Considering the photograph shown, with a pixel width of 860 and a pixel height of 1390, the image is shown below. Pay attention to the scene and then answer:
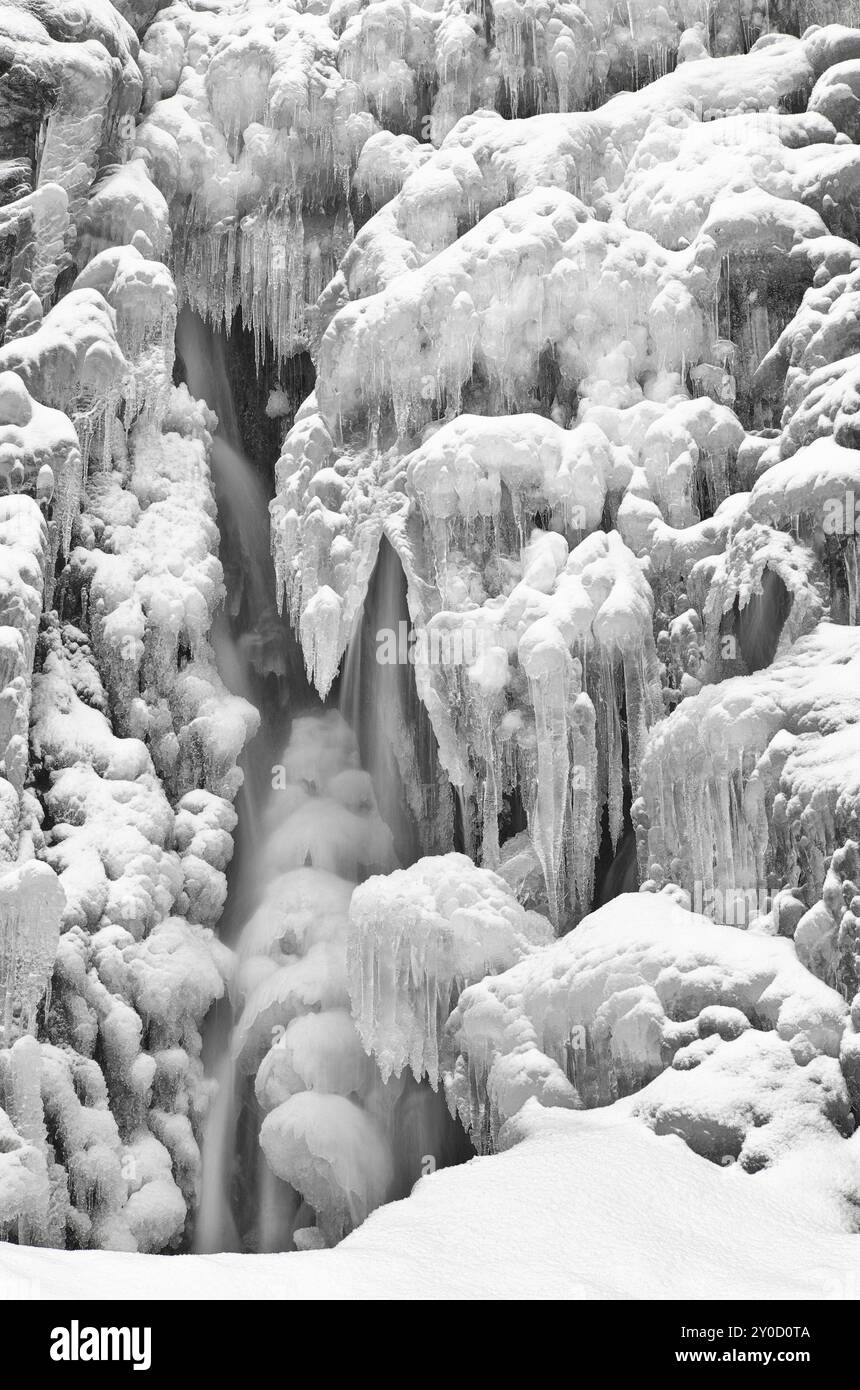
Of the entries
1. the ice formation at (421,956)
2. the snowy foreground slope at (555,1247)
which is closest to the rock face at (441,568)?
the ice formation at (421,956)

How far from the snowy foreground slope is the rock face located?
439mm

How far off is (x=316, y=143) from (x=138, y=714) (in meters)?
5.25

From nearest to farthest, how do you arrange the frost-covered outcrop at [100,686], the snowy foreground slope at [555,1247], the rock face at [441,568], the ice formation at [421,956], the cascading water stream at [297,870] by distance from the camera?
the snowy foreground slope at [555,1247] < the rock face at [441,568] < the ice formation at [421,956] < the frost-covered outcrop at [100,686] < the cascading water stream at [297,870]

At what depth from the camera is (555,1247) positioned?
20.7 feet

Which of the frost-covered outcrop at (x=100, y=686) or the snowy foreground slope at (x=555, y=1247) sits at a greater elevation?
the frost-covered outcrop at (x=100, y=686)

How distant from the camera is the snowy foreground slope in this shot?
5.27 meters

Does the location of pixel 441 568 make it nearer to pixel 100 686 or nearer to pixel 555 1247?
pixel 100 686

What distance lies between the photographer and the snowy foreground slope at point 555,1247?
5270 millimetres

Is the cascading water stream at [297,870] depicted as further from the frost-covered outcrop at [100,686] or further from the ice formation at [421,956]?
the ice formation at [421,956]

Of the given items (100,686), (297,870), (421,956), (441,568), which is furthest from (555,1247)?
(100,686)

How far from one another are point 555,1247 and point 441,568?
5677 mm

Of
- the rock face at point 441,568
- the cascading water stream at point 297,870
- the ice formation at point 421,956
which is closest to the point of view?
the rock face at point 441,568

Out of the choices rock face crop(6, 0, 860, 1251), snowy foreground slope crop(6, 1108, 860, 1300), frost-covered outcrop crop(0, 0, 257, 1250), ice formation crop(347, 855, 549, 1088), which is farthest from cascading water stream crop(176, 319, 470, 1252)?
snowy foreground slope crop(6, 1108, 860, 1300)

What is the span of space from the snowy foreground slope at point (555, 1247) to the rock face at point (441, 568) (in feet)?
1.44
